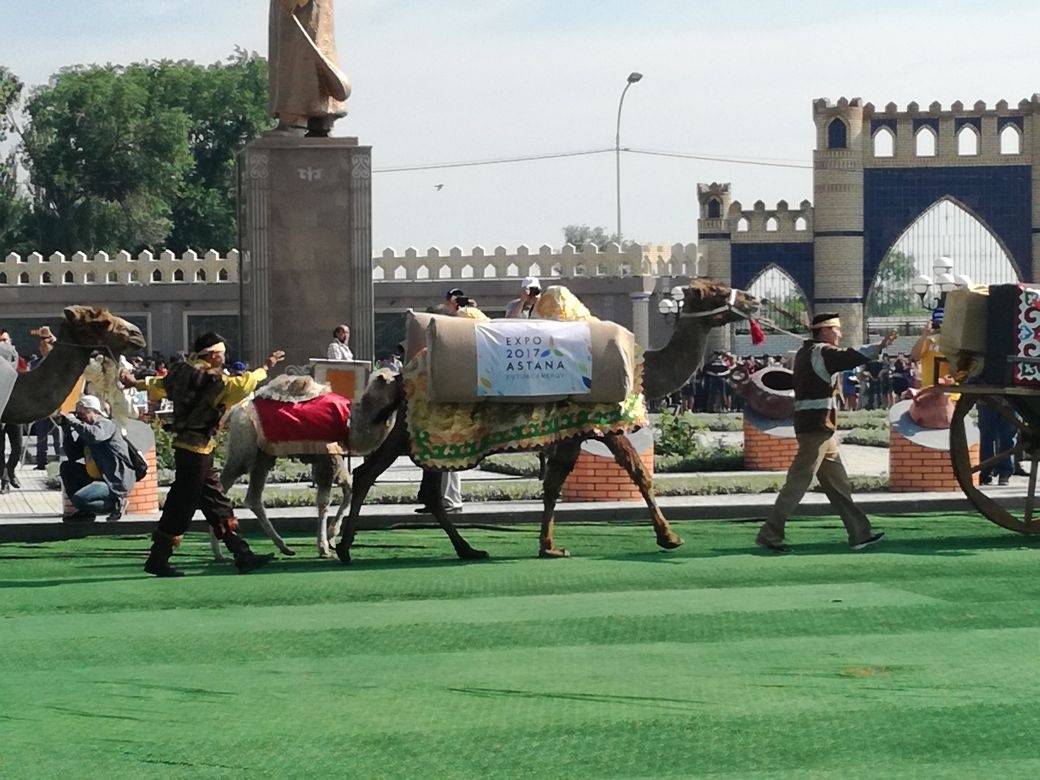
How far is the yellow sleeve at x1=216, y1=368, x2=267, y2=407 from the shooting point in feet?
42.4

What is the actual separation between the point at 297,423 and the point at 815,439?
3.53m

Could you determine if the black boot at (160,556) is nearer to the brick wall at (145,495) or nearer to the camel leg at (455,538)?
the camel leg at (455,538)

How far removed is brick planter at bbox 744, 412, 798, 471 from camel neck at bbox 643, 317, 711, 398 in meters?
7.95

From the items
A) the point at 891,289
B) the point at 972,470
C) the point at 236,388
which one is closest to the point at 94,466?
the point at 236,388

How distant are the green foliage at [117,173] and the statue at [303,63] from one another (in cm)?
3940

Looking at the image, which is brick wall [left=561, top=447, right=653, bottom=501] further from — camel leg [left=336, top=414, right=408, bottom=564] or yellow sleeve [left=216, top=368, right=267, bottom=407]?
yellow sleeve [left=216, top=368, right=267, bottom=407]

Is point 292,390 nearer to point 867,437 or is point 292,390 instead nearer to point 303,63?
point 303,63

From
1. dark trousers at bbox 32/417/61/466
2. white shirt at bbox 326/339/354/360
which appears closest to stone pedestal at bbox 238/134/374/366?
dark trousers at bbox 32/417/61/466

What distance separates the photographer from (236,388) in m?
12.9

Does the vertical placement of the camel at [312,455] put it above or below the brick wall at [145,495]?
above

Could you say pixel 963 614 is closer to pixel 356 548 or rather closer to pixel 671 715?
pixel 671 715

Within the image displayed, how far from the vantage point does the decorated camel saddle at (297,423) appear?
1380 cm

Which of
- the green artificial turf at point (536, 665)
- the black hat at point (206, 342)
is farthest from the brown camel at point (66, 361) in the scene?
the green artificial turf at point (536, 665)

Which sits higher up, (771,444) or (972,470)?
(972,470)
